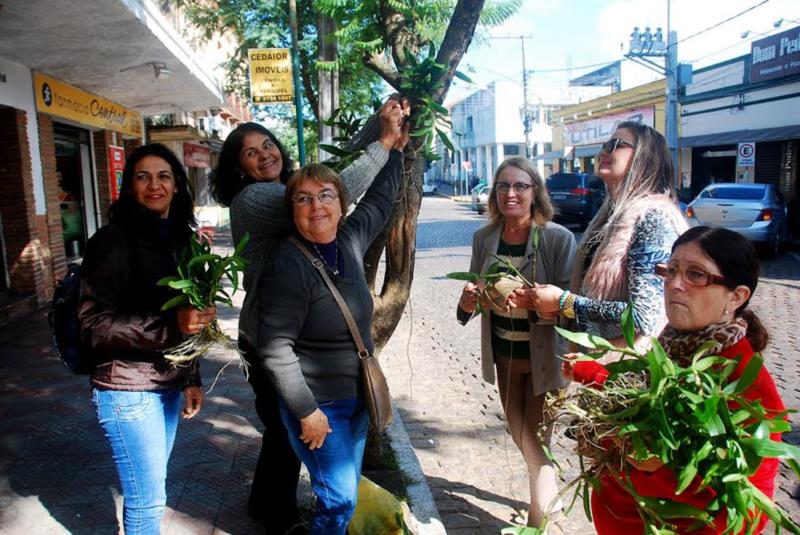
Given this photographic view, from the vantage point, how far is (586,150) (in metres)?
34.3

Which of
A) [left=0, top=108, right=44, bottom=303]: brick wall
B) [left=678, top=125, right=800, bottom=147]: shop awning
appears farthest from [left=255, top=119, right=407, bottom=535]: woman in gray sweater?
[left=678, top=125, right=800, bottom=147]: shop awning

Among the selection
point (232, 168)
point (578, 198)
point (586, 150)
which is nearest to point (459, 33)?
point (232, 168)

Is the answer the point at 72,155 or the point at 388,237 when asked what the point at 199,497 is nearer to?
the point at 388,237

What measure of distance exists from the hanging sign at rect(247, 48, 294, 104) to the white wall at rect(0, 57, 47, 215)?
3373 mm

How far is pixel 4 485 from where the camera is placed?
3.84 meters

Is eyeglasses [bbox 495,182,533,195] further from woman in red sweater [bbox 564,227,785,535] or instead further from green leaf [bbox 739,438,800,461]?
green leaf [bbox 739,438,800,461]

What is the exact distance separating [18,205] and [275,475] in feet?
25.8

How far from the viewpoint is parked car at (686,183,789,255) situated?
13.1 metres

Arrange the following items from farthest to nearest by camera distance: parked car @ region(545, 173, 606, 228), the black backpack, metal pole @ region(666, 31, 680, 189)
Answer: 1. metal pole @ region(666, 31, 680, 189)
2. parked car @ region(545, 173, 606, 228)
3. the black backpack

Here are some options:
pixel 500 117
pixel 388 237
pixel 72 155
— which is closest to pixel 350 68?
pixel 72 155

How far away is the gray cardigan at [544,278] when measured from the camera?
9.96ft

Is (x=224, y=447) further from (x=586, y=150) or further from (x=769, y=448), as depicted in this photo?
(x=586, y=150)

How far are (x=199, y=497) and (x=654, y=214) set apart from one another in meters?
2.96

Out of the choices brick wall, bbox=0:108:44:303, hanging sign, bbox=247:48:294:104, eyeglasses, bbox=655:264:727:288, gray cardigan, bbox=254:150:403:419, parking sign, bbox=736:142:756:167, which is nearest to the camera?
eyeglasses, bbox=655:264:727:288
